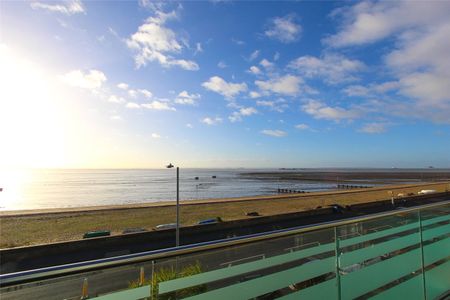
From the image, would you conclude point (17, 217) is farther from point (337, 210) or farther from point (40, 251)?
point (337, 210)

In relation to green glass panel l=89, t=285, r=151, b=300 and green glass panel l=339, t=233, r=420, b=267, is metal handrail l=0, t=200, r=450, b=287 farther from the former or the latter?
green glass panel l=339, t=233, r=420, b=267

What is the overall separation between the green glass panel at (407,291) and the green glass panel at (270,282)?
0.83 metres

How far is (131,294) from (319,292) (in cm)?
146

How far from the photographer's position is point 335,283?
2654 mm

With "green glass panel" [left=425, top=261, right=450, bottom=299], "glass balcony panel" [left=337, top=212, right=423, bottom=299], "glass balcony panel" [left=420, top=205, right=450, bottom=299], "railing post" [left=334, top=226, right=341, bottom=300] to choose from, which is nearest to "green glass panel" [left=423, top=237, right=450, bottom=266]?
"glass balcony panel" [left=420, top=205, right=450, bottom=299]

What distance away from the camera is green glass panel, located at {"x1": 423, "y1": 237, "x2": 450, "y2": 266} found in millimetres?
3820

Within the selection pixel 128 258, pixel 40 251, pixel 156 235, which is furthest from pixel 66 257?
pixel 128 258

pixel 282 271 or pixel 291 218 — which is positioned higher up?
pixel 282 271

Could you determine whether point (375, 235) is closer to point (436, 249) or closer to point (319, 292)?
point (319, 292)

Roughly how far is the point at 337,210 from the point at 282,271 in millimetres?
26274

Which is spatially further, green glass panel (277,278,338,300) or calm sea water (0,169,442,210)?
calm sea water (0,169,442,210)

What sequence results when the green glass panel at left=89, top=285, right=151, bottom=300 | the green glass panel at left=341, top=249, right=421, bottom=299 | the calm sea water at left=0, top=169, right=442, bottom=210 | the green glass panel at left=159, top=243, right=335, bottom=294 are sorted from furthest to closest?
the calm sea water at left=0, top=169, right=442, bottom=210, the green glass panel at left=341, top=249, right=421, bottom=299, the green glass panel at left=159, top=243, right=335, bottom=294, the green glass panel at left=89, top=285, right=151, bottom=300

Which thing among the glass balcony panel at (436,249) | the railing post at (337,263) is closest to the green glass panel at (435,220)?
the glass balcony panel at (436,249)

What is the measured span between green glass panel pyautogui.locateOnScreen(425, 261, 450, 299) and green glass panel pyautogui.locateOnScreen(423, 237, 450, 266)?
0.34 ft
